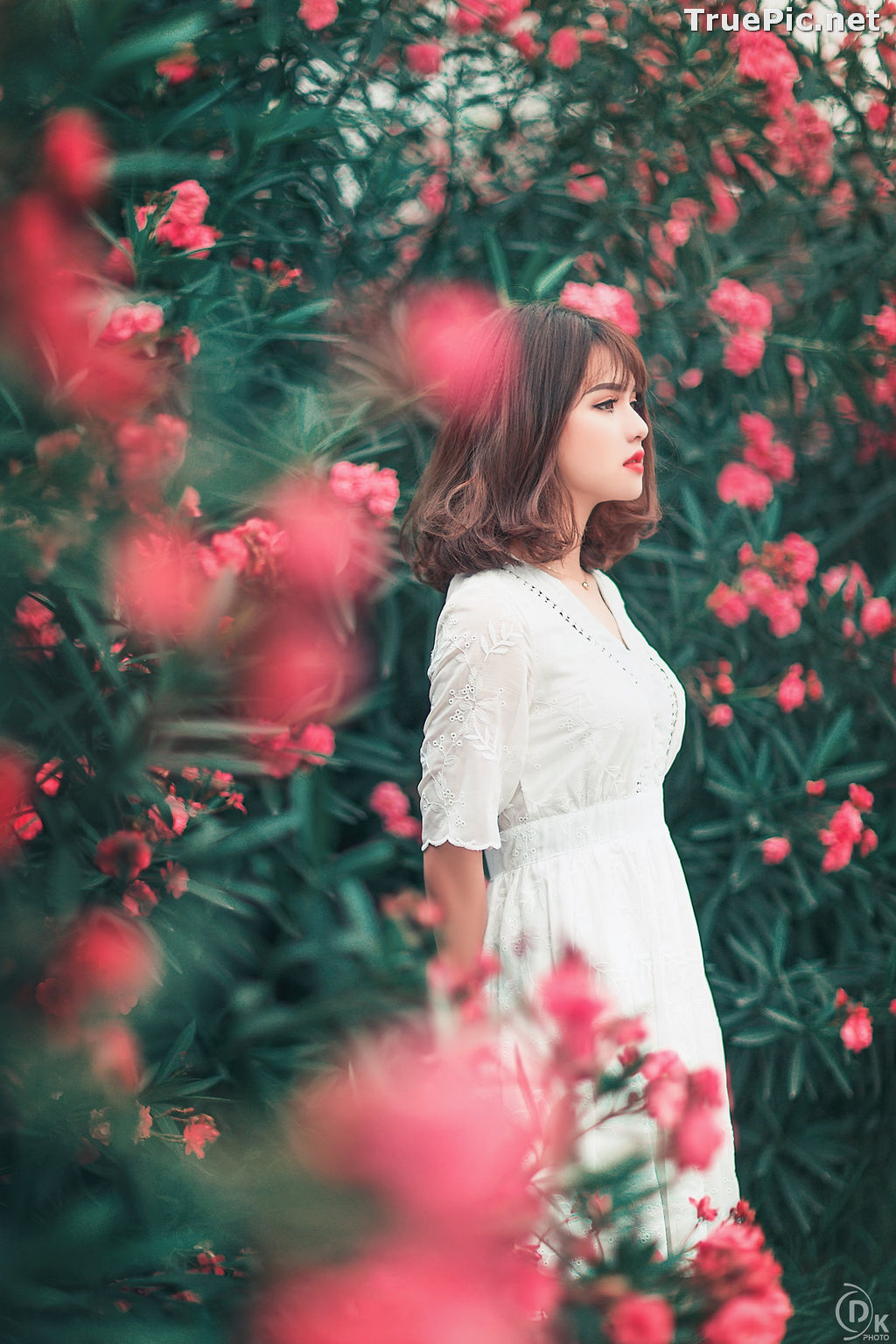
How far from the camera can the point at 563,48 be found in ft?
5.89

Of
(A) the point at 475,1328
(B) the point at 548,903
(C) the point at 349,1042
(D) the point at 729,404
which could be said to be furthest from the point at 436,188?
(A) the point at 475,1328

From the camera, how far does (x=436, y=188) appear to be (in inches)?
70.9

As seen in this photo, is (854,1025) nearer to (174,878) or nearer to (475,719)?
(475,719)

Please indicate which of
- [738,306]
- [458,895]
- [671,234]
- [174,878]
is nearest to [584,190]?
[671,234]

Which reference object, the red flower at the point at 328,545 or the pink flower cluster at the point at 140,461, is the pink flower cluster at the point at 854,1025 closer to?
the red flower at the point at 328,545

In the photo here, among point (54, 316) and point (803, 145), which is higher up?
point (54, 316)

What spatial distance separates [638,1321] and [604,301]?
1.58m

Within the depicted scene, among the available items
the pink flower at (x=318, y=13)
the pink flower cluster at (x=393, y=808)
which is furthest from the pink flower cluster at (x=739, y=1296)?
the pink flower at (x=318, y=13)

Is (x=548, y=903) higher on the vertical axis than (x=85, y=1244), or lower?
lower

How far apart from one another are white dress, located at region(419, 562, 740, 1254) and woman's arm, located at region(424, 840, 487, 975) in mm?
21

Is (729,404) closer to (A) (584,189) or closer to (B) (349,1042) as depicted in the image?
(A) (584,189)

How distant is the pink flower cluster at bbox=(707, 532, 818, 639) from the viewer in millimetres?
1909

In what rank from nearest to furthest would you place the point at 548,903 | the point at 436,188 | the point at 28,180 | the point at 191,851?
the point at 28,180, the point at 191,851, the point at 548,903, the point at 436,188

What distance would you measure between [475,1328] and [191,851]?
712mm
